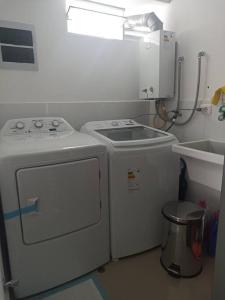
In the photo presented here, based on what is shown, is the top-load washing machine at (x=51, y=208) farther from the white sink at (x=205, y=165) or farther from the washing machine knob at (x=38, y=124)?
the white sink at (x=205, y=165)

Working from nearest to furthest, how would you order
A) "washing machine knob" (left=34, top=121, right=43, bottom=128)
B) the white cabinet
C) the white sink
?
the white sink, "washing machine knob" (left=34, top=121, right=43, bottom=128), the white cabinet

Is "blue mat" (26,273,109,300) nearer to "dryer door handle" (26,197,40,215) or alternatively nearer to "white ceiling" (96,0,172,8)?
"dryer door handle" (26,197,40,215)

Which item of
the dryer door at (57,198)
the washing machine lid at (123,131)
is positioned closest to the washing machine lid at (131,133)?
the washing machine lid at (123,131)

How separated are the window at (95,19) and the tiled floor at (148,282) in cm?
228

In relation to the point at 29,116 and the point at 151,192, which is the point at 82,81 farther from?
the point at 151,192

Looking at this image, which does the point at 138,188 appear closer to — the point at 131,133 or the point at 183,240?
the point at 183,240

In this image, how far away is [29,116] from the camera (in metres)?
2.02

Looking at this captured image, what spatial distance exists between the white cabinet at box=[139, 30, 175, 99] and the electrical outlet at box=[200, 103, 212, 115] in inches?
15.7

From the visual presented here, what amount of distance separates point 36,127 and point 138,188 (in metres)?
1.05

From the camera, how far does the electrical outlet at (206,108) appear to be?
80.0 inches

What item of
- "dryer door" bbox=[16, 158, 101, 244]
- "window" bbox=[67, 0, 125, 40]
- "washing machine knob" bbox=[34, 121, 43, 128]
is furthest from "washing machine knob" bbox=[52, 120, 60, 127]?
"window" bbox=[67, 0, 125, 40]

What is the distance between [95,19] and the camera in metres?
2.21

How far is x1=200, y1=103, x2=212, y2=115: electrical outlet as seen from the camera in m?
2.03

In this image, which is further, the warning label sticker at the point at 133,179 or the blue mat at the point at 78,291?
the warning label sticker at the point at 133,179
